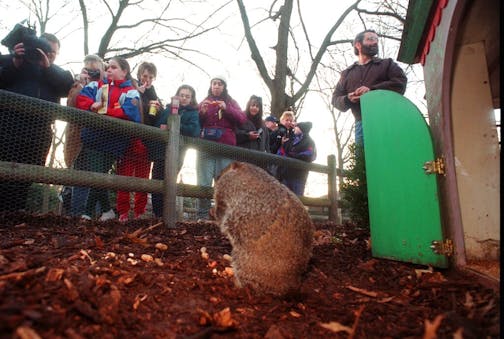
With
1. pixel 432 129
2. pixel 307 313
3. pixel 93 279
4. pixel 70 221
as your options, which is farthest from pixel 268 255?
pixel 70 221

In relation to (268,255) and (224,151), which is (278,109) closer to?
(224,151)

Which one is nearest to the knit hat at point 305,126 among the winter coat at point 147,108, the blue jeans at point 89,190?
the winter coat at point 147,108

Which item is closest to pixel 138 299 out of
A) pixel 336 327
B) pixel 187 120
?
pixel 336 327

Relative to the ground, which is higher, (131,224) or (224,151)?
(224,151)

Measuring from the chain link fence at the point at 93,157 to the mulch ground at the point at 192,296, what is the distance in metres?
0.58

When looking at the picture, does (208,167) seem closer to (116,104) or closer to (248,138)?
(248,138)

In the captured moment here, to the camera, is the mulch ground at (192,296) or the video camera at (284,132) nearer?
the mulch ground at (192,296)

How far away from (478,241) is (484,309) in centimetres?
111

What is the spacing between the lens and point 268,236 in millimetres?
2619

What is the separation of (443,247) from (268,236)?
5.59 ft

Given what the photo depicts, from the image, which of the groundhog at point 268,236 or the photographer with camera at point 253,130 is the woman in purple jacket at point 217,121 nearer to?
the photographer with camera at point 253,130

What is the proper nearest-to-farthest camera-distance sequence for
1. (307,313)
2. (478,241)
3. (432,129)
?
(307,313) → (478,241) → (432,129)

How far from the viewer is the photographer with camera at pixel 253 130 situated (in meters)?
6.32

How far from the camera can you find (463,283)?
2740 mm
